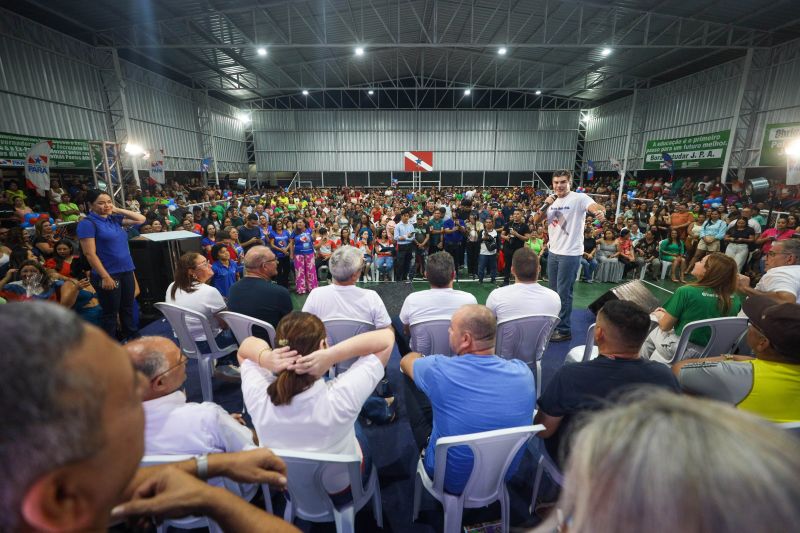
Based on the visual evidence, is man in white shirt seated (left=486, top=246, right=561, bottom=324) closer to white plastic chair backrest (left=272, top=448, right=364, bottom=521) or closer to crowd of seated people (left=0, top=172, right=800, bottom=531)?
crowd of seated people (left=0, top=172, right=800, bottom=531)

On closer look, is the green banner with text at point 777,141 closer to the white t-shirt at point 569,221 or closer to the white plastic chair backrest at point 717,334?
the white t-shirt at point 569,221

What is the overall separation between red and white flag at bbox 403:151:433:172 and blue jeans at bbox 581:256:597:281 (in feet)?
50.5

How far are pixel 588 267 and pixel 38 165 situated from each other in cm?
1127

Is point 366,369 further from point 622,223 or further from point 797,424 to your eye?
point 622,223

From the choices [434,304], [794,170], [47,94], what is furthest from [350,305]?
[47,94]

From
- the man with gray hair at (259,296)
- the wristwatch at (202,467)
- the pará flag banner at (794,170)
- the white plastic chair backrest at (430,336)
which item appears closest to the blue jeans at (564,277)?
the white plastic chair backrest at (430,336)

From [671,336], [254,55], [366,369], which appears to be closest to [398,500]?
[366,369]

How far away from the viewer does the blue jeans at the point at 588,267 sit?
7100 mm

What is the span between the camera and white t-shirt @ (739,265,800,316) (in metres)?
2.97

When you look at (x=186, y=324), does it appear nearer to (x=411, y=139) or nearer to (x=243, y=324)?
(x=243, y=324)

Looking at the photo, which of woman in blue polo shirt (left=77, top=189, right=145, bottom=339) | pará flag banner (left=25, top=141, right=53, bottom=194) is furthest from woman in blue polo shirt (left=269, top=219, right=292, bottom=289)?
pará flag banner (left=25, top=141, right=53, bottom=194)

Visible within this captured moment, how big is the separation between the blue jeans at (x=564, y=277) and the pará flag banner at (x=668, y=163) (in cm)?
1515

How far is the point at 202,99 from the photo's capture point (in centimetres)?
1800

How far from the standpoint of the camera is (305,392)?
146cm
